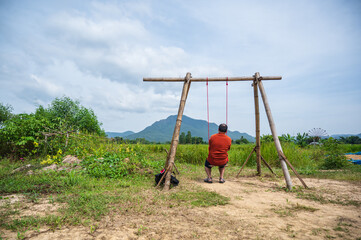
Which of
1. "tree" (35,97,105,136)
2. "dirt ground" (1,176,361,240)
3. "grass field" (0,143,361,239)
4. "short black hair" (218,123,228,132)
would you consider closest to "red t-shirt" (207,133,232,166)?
"short black hair" (218,123,228,132)

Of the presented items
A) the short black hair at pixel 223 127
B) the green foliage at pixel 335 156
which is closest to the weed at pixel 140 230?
the short black hair at pixel 223 127

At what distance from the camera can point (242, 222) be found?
328 cm

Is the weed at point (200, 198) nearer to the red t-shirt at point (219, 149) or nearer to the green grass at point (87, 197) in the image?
the green grass at point (87, 197)

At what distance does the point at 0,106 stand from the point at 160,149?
59.9 feet

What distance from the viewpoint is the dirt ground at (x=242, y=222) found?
284 cm

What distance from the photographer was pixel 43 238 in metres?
2.73

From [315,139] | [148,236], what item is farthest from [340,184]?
[315,139]

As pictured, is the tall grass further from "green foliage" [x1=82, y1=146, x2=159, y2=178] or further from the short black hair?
the short black hair

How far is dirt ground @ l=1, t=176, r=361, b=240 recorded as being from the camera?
112 inches

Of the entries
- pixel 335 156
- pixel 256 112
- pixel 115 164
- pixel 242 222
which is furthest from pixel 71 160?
pixel 335 156

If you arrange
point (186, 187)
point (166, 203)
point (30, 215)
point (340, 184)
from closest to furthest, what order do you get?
point (30, 215) < point (166, 203) < point (186, 187) < point (340, 184)

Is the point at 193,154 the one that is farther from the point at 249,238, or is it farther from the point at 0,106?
the point at 0,106

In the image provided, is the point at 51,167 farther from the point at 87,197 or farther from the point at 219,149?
the point at 219,149

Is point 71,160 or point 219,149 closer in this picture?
point 219,149
